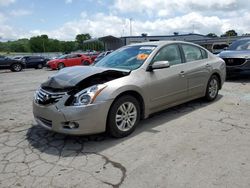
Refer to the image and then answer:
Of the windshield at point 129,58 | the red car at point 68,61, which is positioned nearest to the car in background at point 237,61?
the windshield at point 129,58

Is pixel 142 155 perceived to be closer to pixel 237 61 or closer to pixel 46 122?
pixel 46 122

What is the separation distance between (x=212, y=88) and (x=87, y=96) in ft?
12.2

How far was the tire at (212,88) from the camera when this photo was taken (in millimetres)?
6298

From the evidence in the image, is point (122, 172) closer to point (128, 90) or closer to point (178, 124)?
point (128, 90)

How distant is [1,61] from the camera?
23.3 m

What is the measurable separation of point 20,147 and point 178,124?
278cm

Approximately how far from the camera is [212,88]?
21.2 ft

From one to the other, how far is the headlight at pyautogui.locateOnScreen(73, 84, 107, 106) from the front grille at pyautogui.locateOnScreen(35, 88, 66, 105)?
0.86 feet

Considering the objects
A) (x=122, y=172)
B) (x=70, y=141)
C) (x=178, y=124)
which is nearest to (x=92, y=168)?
(x=122, y=172)

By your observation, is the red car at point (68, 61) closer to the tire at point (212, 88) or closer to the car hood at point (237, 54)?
the car hood at point (237, 54)

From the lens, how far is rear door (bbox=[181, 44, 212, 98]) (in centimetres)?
562

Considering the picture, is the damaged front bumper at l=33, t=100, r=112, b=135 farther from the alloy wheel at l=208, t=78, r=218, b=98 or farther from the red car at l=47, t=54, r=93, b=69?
the red car at l=47, t=54, r=93, b=69

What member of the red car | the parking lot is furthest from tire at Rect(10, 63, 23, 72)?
the parking lot

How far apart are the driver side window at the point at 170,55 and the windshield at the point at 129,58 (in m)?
0.19
